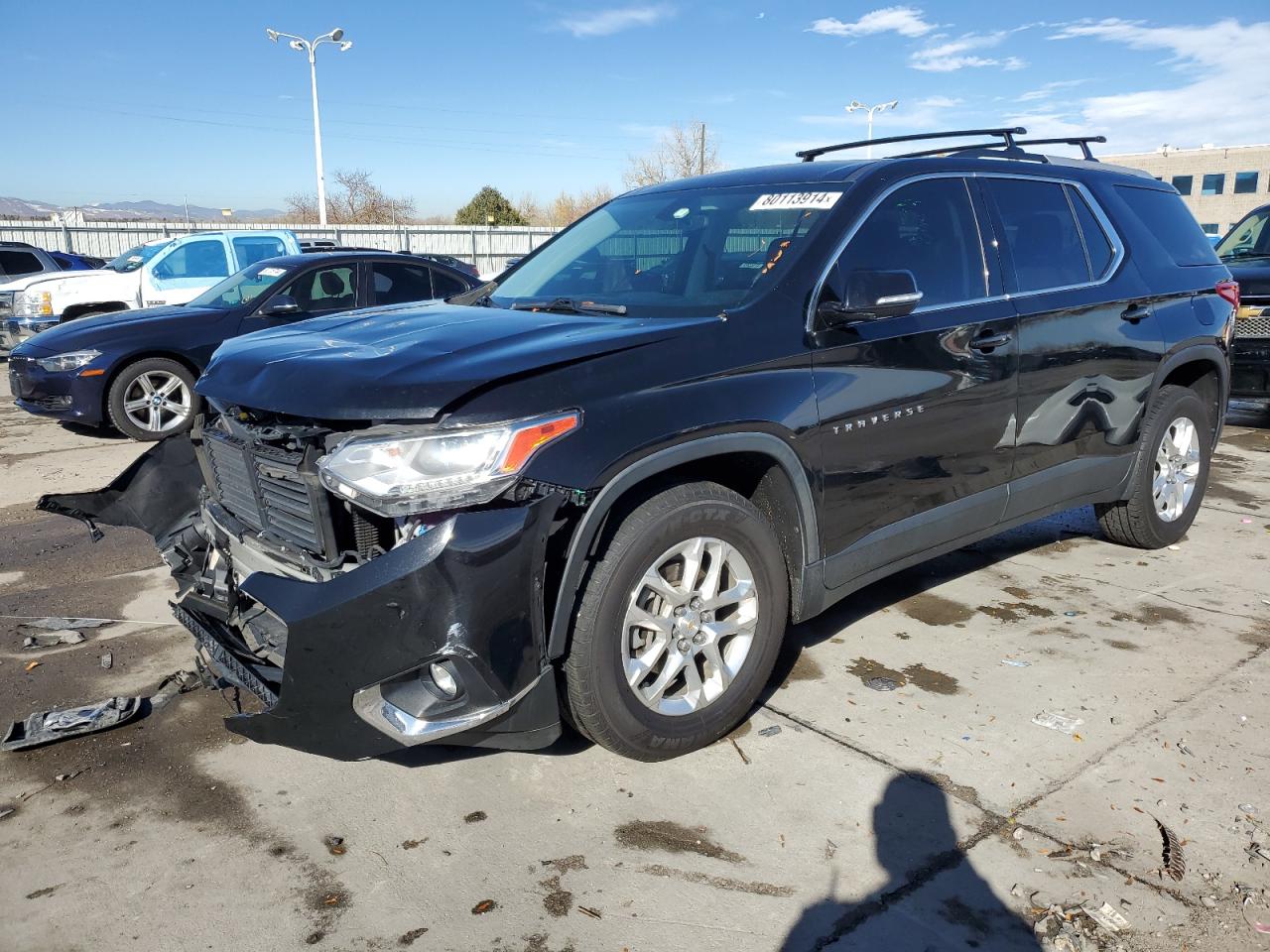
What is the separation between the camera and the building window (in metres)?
60.1

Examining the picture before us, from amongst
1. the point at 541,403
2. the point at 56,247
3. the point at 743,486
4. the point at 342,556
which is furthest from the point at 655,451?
the point at 56,247

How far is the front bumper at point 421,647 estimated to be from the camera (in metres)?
2.65

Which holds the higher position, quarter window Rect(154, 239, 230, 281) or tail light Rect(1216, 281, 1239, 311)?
quarter window Rect(154, 239, 230, 281)

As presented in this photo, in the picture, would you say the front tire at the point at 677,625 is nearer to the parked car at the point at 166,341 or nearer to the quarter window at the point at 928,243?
the quarter window at the point at 928,243

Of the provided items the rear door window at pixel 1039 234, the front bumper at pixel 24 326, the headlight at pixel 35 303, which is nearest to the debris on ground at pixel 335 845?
the rear door window at pixel 1039 234

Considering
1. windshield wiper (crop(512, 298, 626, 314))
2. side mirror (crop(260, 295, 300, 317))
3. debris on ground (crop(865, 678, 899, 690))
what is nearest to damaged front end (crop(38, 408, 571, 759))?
windshield wiper (crop(512, 298, 626, 314))

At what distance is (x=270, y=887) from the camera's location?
2.70 meters

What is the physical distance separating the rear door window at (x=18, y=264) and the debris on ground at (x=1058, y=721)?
1797 cm

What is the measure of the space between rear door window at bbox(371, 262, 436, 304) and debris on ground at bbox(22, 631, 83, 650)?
5.34 metres

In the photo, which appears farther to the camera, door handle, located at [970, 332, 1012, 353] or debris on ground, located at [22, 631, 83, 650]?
debris on ground, located at [22, 631, 83, 650]

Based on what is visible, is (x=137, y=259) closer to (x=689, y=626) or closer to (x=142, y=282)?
(x=142, y=282)

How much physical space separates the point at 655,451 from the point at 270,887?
1595 millimetres

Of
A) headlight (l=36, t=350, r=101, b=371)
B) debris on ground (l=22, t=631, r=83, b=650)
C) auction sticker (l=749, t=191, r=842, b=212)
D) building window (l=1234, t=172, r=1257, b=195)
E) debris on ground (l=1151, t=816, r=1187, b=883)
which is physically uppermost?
building window (l=1234, t=172, r=1257, b=195)

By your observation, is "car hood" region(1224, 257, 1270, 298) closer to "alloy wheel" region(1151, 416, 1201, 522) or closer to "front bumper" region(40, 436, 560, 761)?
"alloy wheel" region(1151, 416, 1201, 522)
